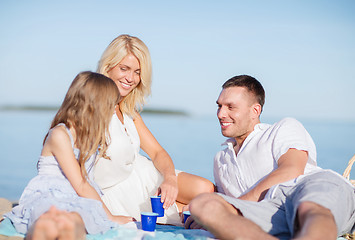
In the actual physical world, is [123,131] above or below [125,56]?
below

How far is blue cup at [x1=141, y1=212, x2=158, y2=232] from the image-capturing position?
3039mm

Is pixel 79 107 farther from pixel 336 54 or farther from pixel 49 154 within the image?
pixel 336 54

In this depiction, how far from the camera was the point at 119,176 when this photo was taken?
373 centimetres

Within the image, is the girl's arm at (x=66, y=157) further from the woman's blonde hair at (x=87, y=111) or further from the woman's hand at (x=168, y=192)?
the woman's hand at (x=168, y=192)

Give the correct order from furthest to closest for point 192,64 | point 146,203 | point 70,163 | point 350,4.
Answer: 1. point 192,64
2. point 350,4
3. point 146,203
4. point 70,163

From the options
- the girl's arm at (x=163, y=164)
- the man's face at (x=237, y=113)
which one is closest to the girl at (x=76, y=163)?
the girl's arm at (x=163, y=164)

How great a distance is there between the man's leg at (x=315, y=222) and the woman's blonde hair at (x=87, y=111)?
154 centimetres

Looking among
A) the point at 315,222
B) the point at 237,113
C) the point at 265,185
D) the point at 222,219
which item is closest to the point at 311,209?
the point at 315,222

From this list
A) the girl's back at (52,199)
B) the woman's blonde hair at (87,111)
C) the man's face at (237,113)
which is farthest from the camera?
the man's face at (237,113)

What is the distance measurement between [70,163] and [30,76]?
26444 millimetres

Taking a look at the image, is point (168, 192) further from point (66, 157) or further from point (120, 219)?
point (66, 157)

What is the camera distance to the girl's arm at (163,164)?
3.57m

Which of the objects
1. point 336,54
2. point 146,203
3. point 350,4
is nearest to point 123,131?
point 146,203

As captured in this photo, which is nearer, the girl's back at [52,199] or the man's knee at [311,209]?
the man's knee at [311,209]
